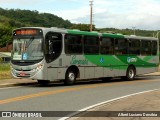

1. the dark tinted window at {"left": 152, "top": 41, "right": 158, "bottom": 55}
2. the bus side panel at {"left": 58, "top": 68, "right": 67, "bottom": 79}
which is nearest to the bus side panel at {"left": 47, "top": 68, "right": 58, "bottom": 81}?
the bus side panel at {"left": 58, "top": 68, "right": 67, "bottom": 79}

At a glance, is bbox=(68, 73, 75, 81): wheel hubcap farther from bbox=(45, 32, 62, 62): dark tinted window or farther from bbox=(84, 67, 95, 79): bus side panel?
bbox=(45, 32, 62, 62): dark tinted window

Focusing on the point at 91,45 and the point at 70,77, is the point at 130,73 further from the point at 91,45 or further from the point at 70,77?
the point at 70,77

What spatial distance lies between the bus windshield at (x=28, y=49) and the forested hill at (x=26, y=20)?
10221 cm

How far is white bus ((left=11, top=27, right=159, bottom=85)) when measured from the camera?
21469 mm

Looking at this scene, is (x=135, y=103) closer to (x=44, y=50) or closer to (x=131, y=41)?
(x=44, y=50)

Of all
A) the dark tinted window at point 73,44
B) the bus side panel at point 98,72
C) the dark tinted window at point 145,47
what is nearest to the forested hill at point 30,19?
the dark tinted window at point 145,47

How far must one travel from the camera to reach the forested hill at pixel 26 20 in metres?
133

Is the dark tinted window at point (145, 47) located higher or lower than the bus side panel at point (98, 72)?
higher

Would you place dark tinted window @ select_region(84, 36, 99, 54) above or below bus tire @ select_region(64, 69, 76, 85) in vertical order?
above

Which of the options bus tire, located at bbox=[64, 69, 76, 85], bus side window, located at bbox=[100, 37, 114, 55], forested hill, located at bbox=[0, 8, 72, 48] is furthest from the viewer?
forested hill, located at bbox=[0, 8, 72, 48]

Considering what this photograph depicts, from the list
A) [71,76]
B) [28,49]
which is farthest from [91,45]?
[28,49]

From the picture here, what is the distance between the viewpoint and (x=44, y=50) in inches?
840

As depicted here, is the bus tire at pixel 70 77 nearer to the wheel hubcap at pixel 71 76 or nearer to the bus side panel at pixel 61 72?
the wheel hubcap at pixel 71 76

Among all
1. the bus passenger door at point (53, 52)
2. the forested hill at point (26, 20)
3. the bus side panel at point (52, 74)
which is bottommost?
the bus side panel at point (52, 74)
